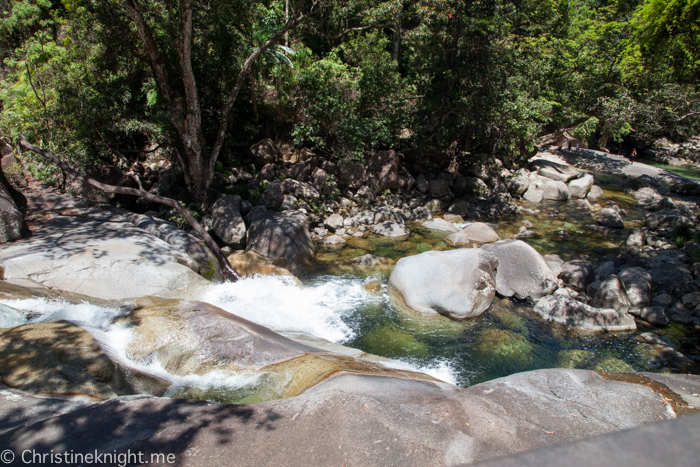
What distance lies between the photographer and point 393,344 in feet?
23.4

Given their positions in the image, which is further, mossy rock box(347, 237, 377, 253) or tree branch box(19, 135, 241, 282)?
mossy rock box(347, 237, 377, 253)

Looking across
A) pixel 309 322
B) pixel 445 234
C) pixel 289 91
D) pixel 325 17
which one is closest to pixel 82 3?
pixel 289 91

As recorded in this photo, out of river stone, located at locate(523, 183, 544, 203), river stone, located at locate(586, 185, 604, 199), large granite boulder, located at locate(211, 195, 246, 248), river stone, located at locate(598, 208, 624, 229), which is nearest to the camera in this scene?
large granite boulder, located at locate(211, 195, 246, 248)

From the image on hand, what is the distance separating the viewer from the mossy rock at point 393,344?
6859 millimetres

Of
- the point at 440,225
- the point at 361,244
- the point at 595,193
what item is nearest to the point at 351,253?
the point at 361,244

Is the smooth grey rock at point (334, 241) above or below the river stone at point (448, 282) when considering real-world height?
below

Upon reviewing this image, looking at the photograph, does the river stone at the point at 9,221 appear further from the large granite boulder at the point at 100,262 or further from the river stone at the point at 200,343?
the river stone at the point at 200,343

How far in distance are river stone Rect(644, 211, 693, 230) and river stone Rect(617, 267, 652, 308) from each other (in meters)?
5.53

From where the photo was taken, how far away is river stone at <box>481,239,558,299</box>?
28.6 feet

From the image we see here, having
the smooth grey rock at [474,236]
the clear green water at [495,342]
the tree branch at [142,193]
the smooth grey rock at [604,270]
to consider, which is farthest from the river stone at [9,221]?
the smooth grey rock at [604,270]

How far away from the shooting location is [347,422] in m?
3.49

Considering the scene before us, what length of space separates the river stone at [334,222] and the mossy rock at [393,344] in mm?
5825

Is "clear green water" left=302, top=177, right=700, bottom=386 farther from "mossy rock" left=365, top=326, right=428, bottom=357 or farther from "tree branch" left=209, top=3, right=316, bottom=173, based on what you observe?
"tree branch" left=209, top=3, right=316, bottom=173

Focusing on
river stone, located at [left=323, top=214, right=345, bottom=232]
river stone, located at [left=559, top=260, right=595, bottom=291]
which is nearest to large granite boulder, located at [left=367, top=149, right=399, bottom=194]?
river stone, located at [left=323, top=214, right=345, bottom=232]
